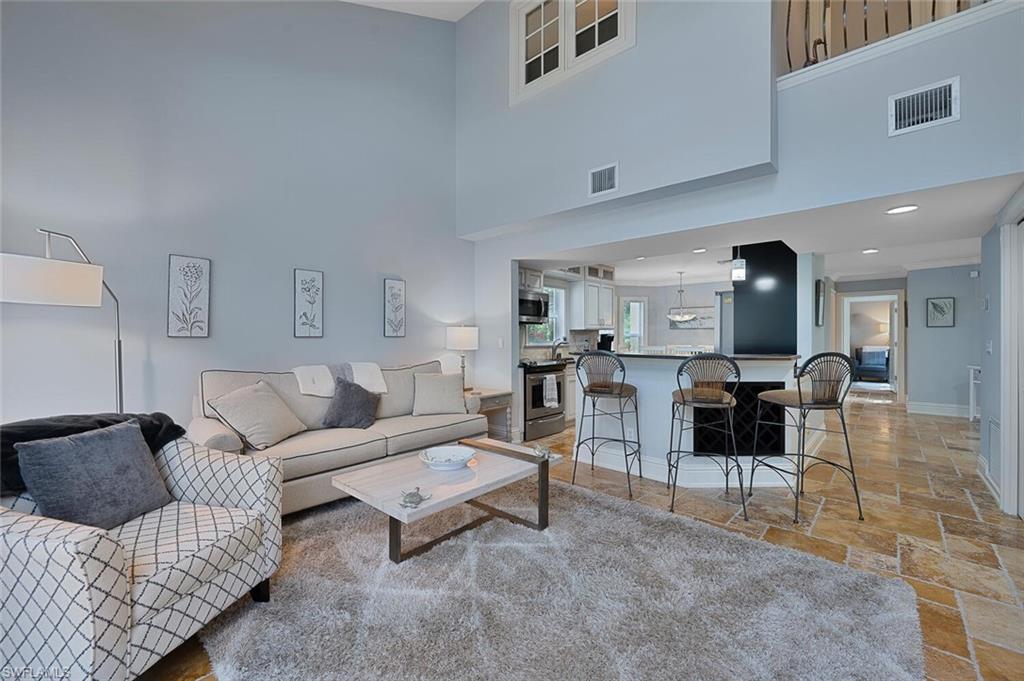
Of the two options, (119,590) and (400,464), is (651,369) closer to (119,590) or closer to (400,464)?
(400,464)

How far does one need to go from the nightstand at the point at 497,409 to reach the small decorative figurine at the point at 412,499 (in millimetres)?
2322

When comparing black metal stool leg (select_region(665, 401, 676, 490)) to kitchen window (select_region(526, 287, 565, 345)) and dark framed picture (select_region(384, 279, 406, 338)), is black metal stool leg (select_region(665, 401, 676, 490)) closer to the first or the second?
kitchen window (select_region(526, 287, 565, 345))

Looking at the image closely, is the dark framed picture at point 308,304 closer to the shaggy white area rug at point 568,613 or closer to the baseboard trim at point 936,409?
the shaggy white area rug at point 568,613

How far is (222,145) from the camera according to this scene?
352 cm

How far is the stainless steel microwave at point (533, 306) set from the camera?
5531 millimetres

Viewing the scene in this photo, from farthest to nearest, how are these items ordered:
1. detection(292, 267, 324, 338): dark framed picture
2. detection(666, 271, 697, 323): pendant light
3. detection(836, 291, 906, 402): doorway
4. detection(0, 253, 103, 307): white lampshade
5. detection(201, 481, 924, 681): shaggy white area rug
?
detection(836, 291, 906, 402): doorway < detection(666, 271, 697, 323): pendant light < detection(292, 267, 324, 338): dark framed picture < detection(0, 253, 103, 307): white lampshade < detection(201, 481, 924, 681): shaggy white area rug

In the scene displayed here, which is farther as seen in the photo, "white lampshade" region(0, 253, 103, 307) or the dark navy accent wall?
the dark navy accent wall

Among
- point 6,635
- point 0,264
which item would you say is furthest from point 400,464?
point 0,264

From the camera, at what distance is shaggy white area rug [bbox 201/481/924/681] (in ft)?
5.33

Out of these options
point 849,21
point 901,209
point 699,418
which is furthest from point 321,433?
point 849,21

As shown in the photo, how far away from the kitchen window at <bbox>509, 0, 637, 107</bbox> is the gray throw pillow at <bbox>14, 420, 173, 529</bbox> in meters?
4.36

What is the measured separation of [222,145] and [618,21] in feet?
11.6

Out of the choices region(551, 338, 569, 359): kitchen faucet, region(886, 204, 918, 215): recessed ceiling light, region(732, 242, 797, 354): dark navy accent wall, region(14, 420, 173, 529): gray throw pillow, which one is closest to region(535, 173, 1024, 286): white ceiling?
region(886, 204, 918, 215): recessed ceiling light

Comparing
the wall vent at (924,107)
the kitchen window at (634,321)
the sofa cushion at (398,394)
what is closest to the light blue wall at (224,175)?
the sofa cushion at (398,394)
